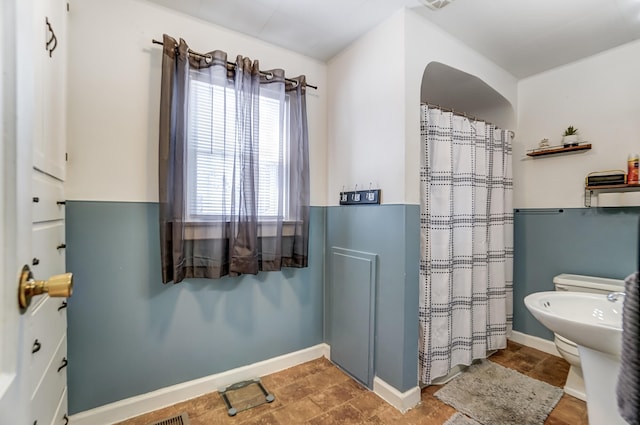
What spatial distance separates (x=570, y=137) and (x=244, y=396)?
308cm

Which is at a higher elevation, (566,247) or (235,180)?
(235,180)

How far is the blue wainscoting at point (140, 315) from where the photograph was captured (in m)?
1.47

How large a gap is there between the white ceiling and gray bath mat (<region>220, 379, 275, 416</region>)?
2.44m

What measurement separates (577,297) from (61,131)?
2779 millimetres

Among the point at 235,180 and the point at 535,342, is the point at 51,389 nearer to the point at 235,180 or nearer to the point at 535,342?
Result: the point at 235,180

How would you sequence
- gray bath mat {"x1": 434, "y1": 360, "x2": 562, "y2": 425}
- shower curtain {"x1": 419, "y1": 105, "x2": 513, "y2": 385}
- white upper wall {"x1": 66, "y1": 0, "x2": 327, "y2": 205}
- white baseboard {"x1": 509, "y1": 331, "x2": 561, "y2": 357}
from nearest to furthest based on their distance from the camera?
white upper wall {"x1": 66, "y1": 0, "x2": 327, "y2": 205}
gray bath mat {"x1": 434, "y1": 360, "x2": 562, "y2": 425}
shower curtain {"x1": 419, "y1": 105, "x2": 513, "y2": 385}
white baseboard {"x1": 509, "y1": 331, "x2": 561, "y2": 357}

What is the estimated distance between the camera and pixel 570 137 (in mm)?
2162

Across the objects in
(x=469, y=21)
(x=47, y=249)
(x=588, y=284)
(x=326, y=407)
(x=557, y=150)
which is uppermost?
(x=469, y=21)

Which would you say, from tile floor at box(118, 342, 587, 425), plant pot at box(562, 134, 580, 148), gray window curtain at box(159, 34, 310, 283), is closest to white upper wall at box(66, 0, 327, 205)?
gray window curtain at box(159, 34, 310, 283)

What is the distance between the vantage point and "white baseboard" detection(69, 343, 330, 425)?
1497 millimetres

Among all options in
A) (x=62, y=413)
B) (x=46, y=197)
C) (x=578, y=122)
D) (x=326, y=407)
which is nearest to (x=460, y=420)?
(x=326, y=407)

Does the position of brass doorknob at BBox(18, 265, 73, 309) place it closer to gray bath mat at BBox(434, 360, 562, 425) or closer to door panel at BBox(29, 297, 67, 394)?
door panel at BBox(29, 297, 67, 394)

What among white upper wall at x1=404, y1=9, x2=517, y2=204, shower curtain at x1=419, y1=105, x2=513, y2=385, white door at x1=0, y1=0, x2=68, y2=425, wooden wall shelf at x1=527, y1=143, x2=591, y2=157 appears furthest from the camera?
wooden wall shelf at x1=527, y1=143, x2=591, y2=157

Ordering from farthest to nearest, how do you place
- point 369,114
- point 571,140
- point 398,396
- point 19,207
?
point 571,140
point 369,114
point 398,396
point 19,207
